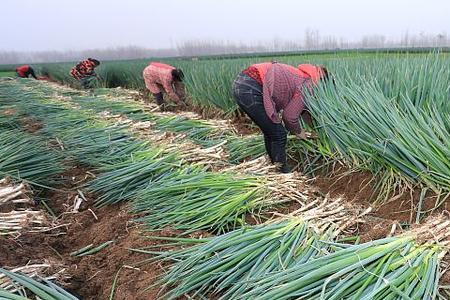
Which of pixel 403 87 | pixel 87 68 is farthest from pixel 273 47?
pixel 403 87

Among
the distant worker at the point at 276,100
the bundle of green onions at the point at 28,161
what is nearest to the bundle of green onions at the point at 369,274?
the distant worker at the point at 276,100

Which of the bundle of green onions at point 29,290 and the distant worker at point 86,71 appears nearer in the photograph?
the bundle of green onions at point 29,290

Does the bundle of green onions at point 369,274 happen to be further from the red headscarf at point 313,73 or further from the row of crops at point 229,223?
the red headscarf at point 313,73

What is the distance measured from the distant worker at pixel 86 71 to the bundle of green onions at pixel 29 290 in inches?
328

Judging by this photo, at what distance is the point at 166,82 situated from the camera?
19.4 feet

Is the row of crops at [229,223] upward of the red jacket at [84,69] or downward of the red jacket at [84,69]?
downward

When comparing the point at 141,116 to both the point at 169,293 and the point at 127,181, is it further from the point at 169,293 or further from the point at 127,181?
the point at 169,293

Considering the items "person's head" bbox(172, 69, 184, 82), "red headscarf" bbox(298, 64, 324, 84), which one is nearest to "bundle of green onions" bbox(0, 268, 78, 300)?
"red headscarf" bbox(298, 64, 324, 84)

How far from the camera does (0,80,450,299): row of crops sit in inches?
61.7

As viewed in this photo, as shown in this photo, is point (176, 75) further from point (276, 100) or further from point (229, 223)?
point (229, 223)

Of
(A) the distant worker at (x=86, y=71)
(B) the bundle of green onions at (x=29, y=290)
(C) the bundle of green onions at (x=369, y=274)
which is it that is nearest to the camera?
(C) the bundle of green onions at (x=369, y=274)

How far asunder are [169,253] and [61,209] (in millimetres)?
1325

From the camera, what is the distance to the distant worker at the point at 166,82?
5871 mm

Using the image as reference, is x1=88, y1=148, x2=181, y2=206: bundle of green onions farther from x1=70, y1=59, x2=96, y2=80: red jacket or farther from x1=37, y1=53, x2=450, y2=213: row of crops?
x1=70, y1=59, x2=96, y2=80: red jacket
